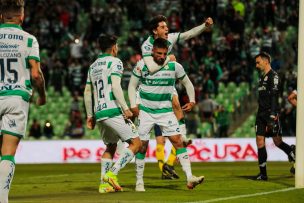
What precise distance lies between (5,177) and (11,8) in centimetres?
188

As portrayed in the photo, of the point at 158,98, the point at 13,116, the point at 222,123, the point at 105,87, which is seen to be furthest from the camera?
the point at 222,123

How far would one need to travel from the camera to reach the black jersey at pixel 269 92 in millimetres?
16891

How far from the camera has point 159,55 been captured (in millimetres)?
14641

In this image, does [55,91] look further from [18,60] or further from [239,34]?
[18,60]

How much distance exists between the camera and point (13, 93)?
33.6 ft

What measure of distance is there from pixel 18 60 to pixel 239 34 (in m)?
24.6

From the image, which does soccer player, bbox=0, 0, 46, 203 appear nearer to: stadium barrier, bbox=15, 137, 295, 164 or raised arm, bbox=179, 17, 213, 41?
raised arm, bbox=179, 17, 213, 41

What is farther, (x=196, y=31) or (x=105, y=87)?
(x=196, y=31)

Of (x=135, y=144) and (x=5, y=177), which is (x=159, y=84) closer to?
(x=135, y=144)

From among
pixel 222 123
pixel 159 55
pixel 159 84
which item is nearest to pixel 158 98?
pixel 159 84

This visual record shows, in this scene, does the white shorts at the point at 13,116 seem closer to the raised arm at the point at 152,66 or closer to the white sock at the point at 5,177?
the white sock at the point at 5,177

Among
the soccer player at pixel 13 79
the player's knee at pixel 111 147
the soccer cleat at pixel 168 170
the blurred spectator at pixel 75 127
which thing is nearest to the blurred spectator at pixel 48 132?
the blurred spectator at pixel 75 127

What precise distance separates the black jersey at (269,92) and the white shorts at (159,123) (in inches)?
111

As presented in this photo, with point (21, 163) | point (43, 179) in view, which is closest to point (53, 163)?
point (21, 163)
